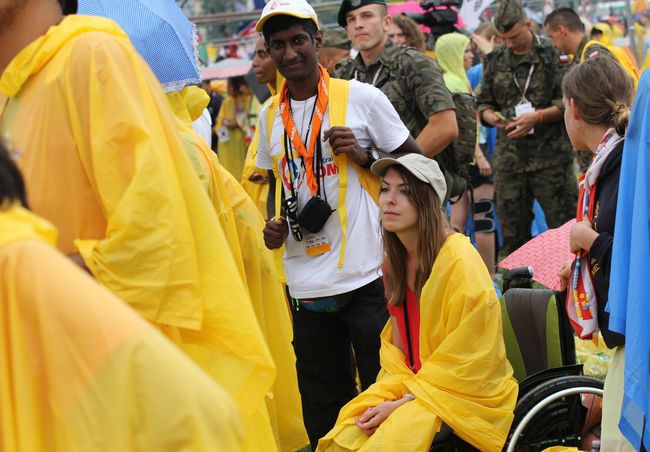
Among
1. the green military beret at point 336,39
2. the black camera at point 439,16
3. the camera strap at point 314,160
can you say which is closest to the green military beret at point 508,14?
the green military beret at point 336,39

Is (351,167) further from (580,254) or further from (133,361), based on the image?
(133,361)

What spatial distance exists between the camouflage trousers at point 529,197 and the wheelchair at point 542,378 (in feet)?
12.2

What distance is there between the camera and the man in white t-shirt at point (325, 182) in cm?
446

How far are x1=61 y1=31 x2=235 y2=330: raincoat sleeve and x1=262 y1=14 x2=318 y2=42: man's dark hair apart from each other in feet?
6.57

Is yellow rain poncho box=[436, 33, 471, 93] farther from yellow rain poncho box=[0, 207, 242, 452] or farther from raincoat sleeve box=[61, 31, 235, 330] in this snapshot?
yellow rain poncho box=[0, 207, 242, 452]

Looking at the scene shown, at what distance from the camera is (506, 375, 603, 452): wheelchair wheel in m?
4.29

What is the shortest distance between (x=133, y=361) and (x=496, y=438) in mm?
2767

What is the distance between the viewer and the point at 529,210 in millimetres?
8625

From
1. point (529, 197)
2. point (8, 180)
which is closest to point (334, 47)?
point (529, 197)

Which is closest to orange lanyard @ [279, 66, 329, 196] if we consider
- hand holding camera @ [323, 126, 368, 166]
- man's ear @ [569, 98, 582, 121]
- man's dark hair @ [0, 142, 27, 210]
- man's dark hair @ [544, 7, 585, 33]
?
hand holding camera @ [323, 126, 368, 166]

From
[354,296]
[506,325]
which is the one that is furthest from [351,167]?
[506,325]

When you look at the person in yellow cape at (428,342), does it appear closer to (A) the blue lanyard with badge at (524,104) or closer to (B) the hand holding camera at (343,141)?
(B) the hand holding camera at (343,141)

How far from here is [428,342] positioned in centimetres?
434

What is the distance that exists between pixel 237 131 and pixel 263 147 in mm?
7153
